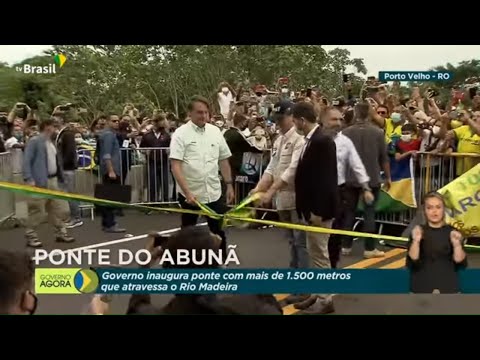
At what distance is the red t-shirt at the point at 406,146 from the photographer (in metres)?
5.12

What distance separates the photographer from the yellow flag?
511cm

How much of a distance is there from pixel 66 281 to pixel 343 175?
1823 mm

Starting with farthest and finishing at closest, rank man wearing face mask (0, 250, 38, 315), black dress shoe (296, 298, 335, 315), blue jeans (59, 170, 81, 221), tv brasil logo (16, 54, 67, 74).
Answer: black dress shoe (296, 298, 335, 315) → blue jeans (59, 170, 81, 221) → tv brasil logo (16, 54, 67, 74) → man wearing face mask (0, 250, 38, 315)

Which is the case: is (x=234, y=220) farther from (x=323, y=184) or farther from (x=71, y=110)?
(x=71, y=110)

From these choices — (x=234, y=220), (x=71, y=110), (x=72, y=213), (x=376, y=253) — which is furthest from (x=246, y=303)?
(x=71, y=110)


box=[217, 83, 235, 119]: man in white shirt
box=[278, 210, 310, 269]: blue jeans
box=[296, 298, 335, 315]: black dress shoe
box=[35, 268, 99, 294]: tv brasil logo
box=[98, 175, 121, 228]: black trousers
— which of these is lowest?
box=[296, 298, 335, 315]: black dress shoe

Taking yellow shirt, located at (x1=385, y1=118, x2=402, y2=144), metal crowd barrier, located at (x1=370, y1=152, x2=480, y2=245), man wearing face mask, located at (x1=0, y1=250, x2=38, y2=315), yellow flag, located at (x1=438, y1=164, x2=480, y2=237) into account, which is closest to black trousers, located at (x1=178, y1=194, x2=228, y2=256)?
metal crowd barrier, located at (x1=370, y1=152, x2=480, y2=245)

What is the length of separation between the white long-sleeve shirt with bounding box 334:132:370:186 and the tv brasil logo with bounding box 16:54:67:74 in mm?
1750

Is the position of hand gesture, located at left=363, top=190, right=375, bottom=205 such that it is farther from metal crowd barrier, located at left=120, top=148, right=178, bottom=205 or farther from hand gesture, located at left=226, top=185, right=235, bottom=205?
metal crowd barrier, located at left=120, top=148, right=178, bottom=205

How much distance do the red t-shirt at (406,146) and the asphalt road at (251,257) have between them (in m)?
0.63

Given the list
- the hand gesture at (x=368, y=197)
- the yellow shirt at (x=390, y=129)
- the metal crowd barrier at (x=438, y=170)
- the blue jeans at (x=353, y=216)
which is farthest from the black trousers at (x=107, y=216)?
the metal crowd barrier at (x=438, y=170)

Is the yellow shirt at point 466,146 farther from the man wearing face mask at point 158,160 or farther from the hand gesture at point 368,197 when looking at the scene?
the man wearing face mask at point 158,160

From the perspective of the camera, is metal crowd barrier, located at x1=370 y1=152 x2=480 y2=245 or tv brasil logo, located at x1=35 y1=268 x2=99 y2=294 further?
metal crowd barrier, located at x1=370 y1=152 x2=480 y2=245

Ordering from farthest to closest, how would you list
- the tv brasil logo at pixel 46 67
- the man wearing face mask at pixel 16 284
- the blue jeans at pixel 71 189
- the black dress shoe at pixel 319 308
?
the black dress shoe at pixel 319 308 → the blue jeans at pixel 71 189 → the tv brasil logo at pixel 46 67 → the man wearing face mask at pixel 16 284
